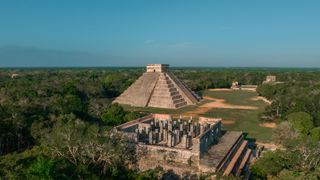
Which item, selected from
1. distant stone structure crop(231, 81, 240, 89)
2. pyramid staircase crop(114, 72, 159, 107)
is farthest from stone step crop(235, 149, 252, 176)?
distant stone structure crop(231, 81, 240, 89)

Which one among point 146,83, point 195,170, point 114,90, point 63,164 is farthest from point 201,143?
point 114,90

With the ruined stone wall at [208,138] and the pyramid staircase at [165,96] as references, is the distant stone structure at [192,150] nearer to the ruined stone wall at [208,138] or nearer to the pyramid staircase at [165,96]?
the ruined stone wall at [208,138]

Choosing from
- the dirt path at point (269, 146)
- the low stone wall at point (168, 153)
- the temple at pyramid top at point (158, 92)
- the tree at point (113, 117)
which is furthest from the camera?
the temple at pyramid top at point (158, 92)

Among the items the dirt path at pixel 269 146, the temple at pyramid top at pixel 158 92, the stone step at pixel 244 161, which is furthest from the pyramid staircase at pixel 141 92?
the stone step at pixel 244 161

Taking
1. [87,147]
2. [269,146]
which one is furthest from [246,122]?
[87,147]

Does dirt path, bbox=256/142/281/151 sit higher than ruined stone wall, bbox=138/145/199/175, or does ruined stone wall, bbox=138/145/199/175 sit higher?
ruined stone wall, bbox=138/145/199/175

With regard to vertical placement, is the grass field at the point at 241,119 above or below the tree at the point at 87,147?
A: below

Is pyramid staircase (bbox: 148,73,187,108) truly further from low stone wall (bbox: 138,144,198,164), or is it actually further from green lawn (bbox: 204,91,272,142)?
low stone wall (bbox: 138,144,198,164)
